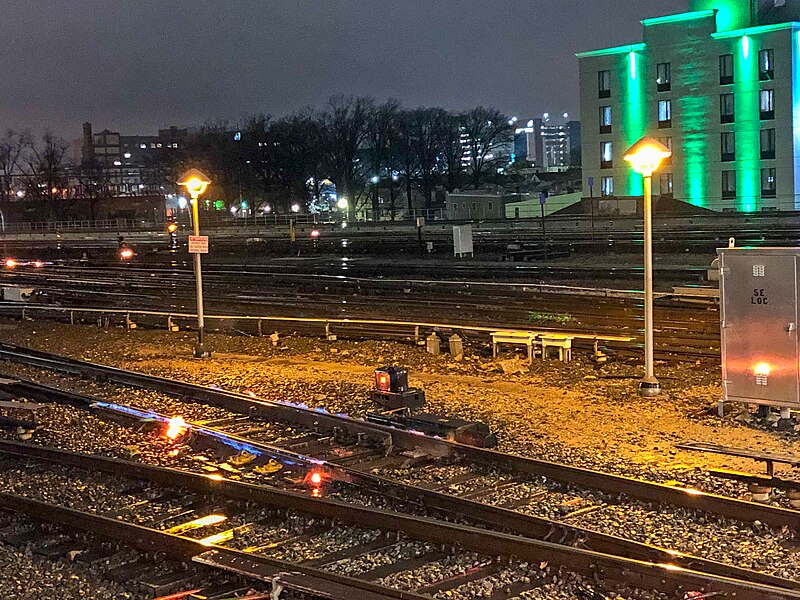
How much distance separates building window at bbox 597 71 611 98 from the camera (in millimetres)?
65562

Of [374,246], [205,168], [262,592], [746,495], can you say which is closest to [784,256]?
[746,495]

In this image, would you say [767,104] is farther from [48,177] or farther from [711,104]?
[48,177]

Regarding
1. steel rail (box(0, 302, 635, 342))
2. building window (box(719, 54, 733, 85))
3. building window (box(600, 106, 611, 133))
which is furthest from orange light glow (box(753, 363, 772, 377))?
building window (box(600, 106, 611, 133))

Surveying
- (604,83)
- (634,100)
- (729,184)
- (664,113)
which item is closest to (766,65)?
(664,113)

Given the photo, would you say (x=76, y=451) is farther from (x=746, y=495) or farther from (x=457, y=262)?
(x=457, y=262)

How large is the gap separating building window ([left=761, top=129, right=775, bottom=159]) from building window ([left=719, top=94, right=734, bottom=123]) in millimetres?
2387

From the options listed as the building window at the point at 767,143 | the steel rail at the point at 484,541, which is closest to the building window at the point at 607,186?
the building window at the point at 767,143

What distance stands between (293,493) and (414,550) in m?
1.69

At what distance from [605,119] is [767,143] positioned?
38.9 feet

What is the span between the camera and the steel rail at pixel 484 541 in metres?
6.43

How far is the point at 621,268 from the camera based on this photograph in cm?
3194

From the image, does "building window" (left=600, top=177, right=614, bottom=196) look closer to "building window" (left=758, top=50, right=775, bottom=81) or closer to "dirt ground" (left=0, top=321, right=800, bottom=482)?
"building window" (left=758, top=50, right=775, bottom=81)

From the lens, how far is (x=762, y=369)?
1169 centimetres

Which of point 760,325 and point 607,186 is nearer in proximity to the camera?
point 760,325
